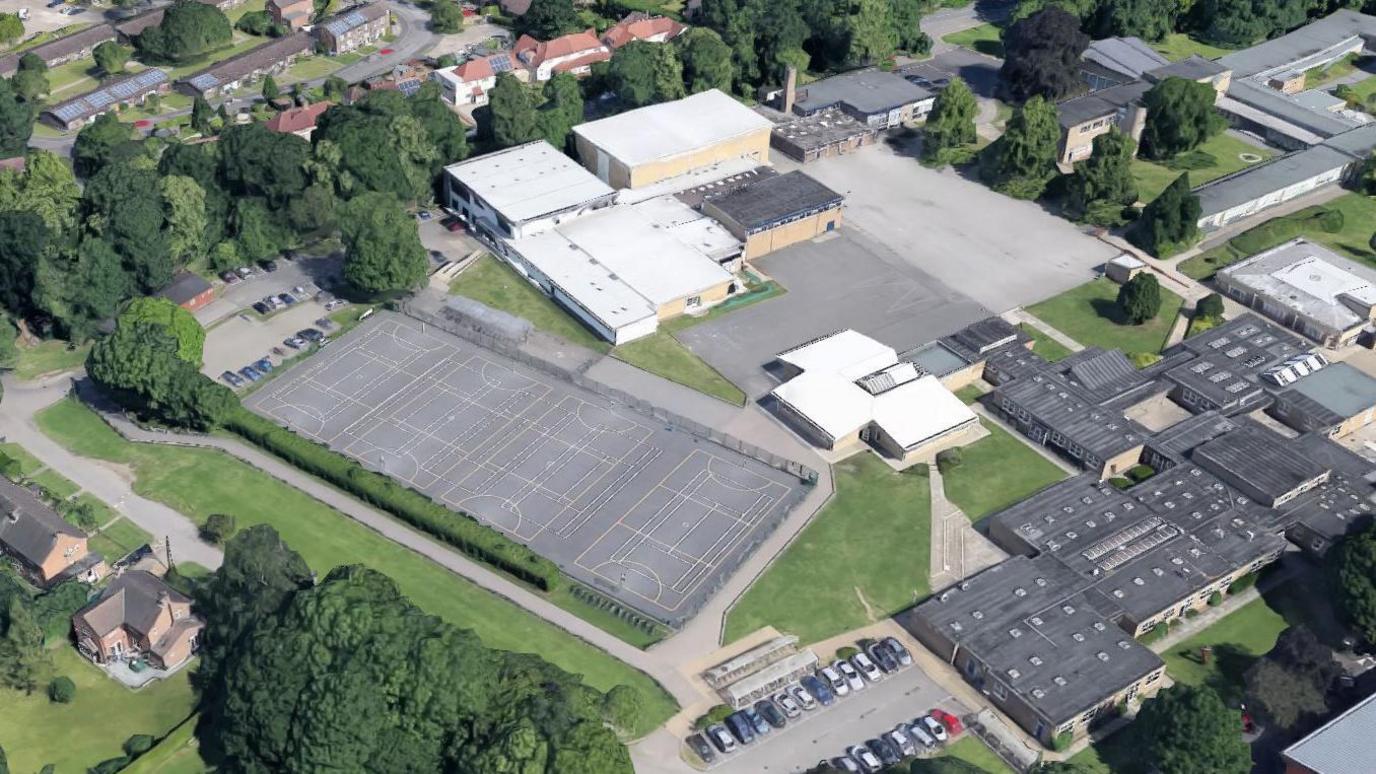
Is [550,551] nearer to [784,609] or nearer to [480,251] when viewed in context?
[784,609]

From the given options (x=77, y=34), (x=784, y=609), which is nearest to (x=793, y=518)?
(x=784, y=609)

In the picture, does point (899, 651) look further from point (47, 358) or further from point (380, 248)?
point (47, 358)

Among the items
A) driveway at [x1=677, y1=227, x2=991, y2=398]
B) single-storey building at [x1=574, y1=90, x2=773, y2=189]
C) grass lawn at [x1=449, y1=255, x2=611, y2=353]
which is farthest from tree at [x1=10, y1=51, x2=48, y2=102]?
driveway at [x1=677, y1=227, x2=991, y2=398]

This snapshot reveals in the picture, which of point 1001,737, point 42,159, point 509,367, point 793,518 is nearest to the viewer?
point 1001,737

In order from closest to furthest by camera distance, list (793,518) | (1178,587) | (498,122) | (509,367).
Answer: (1178,587), (793,518), (509,367), (498,122)

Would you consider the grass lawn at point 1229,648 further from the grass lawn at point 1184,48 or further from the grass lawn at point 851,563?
the grass lawn at point 1184,48

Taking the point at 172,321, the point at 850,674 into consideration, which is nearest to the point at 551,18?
the point at 172,321

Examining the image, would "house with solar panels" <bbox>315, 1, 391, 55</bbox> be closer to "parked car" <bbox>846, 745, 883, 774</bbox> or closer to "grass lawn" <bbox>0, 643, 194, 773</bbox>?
"grass lawn" <bbox>0, 643, 194, 773</bbox>

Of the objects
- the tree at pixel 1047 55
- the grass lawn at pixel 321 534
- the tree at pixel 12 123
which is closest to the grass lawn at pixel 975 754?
the grass lawn at pixel 321 534
